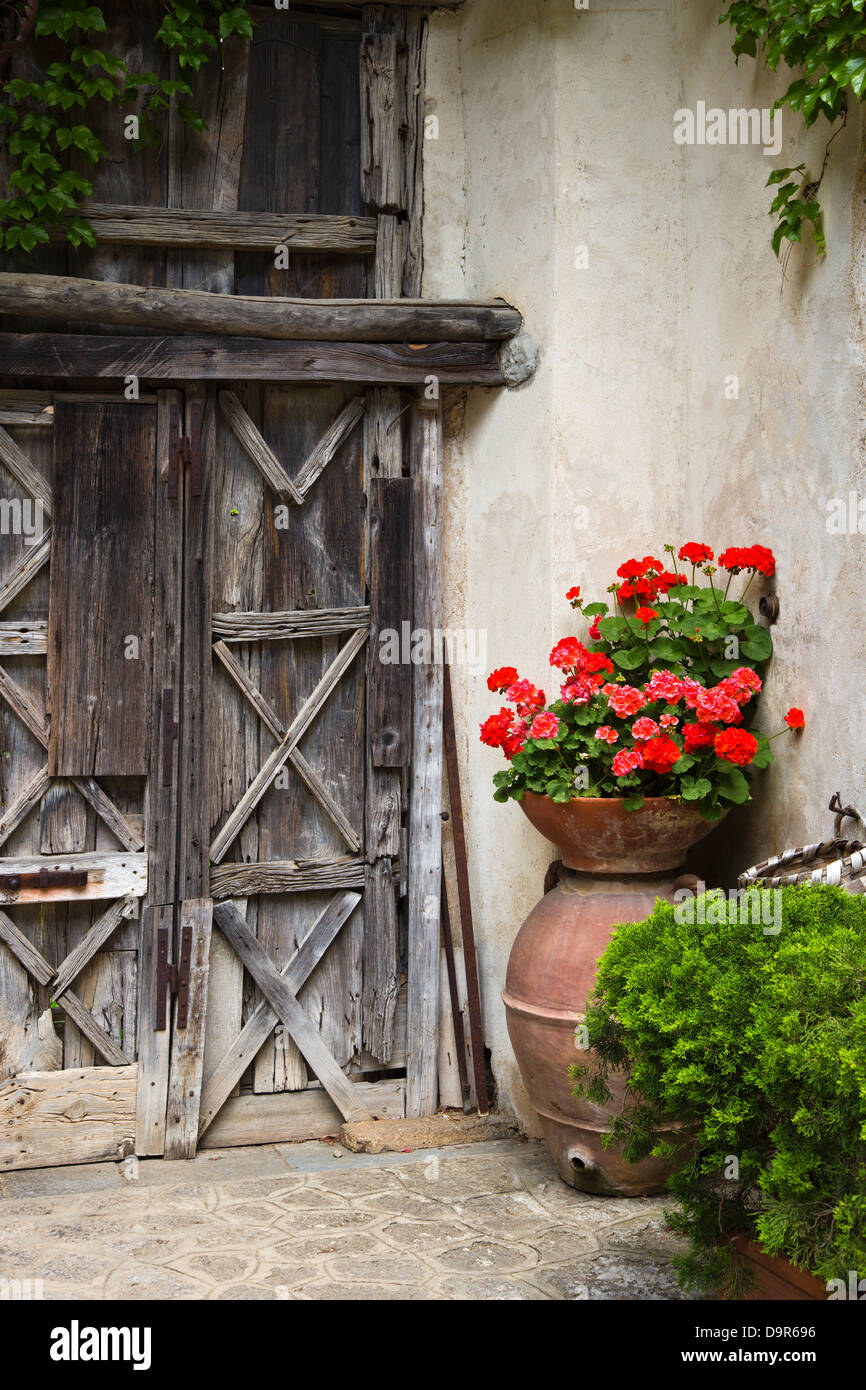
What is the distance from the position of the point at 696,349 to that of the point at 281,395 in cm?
160

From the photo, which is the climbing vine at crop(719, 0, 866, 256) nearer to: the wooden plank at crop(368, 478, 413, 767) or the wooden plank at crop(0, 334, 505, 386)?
the wooden plank at crop(0, 334, 505, 386)

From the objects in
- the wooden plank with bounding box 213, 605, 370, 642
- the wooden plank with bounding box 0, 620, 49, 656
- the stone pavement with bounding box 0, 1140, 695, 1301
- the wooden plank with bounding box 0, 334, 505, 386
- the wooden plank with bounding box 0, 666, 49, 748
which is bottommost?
the stone pavement with bounding box 0, 1140, 695, 1301

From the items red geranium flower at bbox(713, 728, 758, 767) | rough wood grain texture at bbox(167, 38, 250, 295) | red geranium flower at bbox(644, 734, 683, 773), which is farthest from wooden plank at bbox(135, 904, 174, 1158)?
rough wood grain texture at bbox(167, 38, 250, 295)

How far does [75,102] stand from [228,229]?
674mm

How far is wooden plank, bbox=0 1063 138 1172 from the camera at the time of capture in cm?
447

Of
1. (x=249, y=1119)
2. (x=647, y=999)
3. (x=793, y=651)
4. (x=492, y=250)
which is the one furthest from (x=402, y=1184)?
(x=492, y=250)

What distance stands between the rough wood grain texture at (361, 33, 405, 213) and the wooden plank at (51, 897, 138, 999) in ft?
9.48

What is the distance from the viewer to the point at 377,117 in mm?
4840

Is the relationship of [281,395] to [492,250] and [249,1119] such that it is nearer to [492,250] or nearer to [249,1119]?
[492,250]

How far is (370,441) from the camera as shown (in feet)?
16.1

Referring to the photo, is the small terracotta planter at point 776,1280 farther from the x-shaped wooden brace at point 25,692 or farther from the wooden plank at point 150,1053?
the x-shaped wooden brace at point 25,692

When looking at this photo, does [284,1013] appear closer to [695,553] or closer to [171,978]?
[171,978]
